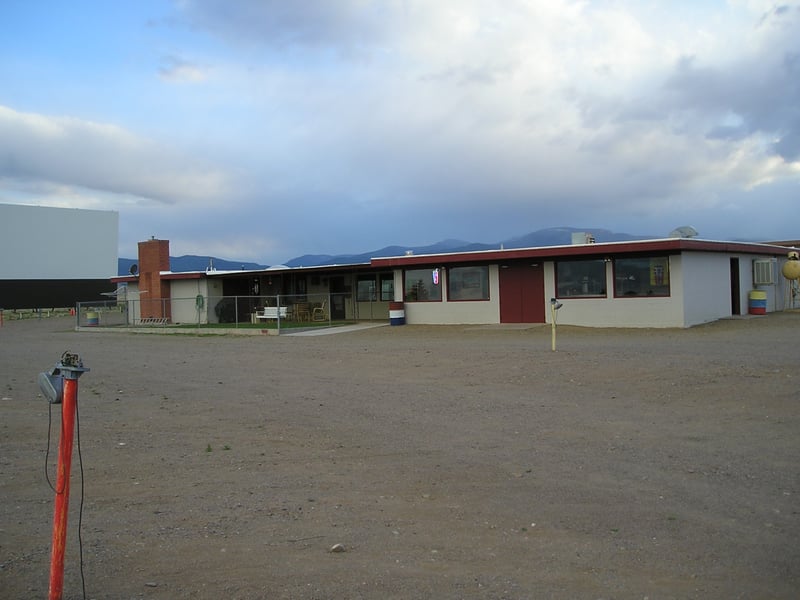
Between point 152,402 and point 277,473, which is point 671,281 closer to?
point 152,402

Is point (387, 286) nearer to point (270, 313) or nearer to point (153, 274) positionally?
point (270, 313)

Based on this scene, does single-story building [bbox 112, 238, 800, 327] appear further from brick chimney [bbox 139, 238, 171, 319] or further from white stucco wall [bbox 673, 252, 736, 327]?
brick chimney [bbox 139, 238, 171, 319]

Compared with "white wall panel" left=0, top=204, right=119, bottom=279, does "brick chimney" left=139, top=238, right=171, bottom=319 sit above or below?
below

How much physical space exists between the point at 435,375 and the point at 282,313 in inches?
744

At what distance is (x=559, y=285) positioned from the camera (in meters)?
26.4

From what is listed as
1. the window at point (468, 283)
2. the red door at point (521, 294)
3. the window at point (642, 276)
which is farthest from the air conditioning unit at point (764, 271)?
the window at point (468, 283)

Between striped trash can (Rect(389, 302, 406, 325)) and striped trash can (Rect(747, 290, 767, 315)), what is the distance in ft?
44.8

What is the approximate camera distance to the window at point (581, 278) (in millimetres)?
25375

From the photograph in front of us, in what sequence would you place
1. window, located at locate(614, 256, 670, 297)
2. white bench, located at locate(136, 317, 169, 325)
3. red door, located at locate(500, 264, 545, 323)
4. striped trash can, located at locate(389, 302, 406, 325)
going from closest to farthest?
1. window, located at locate(614, 256, 670, 297)
2. red door, located at locate(500, 264, 545, 323)
3. striped trash can, located at locate(389, 302, 406, 325)
4. white bench, located at locate(136, 317, 169, 325)

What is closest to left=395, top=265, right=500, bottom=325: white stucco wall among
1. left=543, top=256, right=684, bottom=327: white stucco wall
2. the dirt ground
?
left=543, top=256, right=684, bottom=327: white stucco wall

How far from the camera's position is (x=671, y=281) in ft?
78.3

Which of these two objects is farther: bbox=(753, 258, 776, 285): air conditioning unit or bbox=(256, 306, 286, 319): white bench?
bbox=(256, 306, 286, 319): white bench

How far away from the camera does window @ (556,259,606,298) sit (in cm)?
2538

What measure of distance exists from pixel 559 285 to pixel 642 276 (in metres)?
3.04
